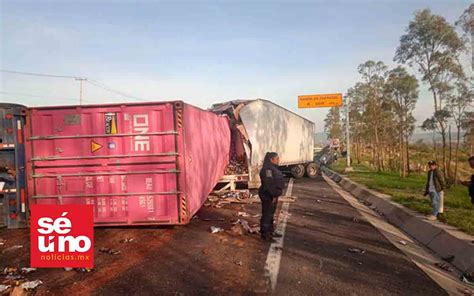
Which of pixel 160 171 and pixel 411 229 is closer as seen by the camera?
pixel 160 171

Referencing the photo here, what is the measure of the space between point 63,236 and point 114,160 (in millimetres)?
3940

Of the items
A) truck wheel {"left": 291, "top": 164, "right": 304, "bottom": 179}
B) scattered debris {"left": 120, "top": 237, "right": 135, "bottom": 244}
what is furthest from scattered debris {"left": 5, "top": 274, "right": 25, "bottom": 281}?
truck wheel {"left": 291, "top": 164, "right": 304, "bottom": 179}

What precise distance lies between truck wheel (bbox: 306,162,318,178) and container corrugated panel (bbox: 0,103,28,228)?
15174 mm

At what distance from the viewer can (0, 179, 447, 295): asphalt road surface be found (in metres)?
4.25

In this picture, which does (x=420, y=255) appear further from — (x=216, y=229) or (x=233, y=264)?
(x=216, y=229)

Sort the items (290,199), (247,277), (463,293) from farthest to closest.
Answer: (290,199)
(247,277)
(463,293)

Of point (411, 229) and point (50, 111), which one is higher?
point (50, 111)

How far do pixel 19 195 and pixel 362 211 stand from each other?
8.66 meters

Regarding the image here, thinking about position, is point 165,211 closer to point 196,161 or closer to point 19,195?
point 196,161

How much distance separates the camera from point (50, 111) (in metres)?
6.99

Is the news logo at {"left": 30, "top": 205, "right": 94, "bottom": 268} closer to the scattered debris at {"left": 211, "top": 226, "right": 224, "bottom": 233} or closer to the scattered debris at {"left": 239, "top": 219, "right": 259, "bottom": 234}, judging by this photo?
the scattered debris at {"left": 211, "top": 226, "right": 224, "bottom": 233}

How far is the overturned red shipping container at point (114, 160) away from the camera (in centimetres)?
691

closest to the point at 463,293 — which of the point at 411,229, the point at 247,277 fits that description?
the point at 247,277

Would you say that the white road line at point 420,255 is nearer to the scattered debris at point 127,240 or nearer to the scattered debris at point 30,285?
the scattered debris at point 127,240
